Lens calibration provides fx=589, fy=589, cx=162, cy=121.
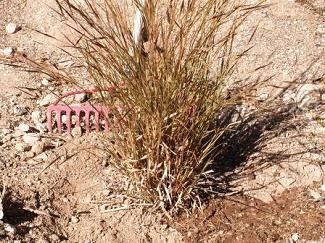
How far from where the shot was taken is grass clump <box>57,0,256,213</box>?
6.84ft

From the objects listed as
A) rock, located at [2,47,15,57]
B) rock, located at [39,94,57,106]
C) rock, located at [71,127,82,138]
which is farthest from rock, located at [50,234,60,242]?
rock, located at [2,47,15,57]

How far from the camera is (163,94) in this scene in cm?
215

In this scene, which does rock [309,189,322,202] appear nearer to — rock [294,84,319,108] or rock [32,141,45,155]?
rock [294,84,319,108]

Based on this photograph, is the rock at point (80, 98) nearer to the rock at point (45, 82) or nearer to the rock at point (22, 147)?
the rock at point (45, 82)

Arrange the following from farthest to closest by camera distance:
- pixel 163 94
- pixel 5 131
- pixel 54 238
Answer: pixel 5 131 → pixel 54 238 → pixel 163 94

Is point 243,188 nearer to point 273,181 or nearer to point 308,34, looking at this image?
point 273,181

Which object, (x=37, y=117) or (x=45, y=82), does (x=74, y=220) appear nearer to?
(x=37, y=117)

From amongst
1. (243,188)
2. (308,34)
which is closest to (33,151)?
(243,188)

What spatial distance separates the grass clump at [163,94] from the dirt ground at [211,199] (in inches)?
5.6

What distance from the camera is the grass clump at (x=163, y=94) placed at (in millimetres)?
2086

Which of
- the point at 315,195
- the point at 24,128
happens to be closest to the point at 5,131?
the point at 24,128

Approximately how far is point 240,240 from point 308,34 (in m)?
1.62

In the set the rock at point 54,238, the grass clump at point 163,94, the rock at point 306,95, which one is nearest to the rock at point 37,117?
the grass clump at point 163,94

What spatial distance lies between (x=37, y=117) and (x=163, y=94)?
104 cm
